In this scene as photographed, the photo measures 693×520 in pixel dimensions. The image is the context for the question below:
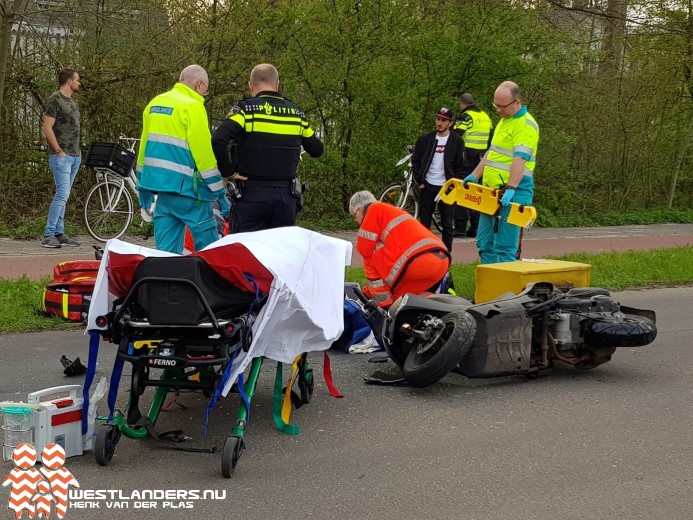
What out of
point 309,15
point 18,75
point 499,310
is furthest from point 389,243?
point 18,75

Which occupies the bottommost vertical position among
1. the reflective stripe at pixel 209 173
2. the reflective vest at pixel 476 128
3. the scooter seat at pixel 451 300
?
the scooter seat at pixel 451 300

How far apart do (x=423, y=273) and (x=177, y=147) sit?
7.03ft

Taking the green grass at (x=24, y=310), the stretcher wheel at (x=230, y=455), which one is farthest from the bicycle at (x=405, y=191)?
the stretcher wheel at (x=230, y=455)

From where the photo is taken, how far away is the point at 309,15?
44.1ft

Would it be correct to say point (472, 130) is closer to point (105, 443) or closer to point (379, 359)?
point (379, 359)

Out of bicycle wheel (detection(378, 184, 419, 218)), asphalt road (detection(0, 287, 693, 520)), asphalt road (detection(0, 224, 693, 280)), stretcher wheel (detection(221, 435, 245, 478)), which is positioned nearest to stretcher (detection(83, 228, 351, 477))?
stretcher wheel (detection(221, 435, 245, 478))

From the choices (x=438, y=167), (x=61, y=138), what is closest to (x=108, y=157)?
(x=61, y=138)

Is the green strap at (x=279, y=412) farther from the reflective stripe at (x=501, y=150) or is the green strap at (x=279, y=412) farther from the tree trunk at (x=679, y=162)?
the tree trunk at (x=679, y=162)

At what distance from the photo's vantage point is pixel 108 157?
11.7m

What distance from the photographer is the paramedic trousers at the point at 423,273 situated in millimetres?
7336

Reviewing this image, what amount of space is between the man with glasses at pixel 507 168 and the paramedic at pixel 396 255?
50.3 inches

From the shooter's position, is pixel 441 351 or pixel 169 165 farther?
pixel 169 165

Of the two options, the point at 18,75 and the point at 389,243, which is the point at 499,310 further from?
the point at 18,75

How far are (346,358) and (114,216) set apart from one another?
6.28 meters
